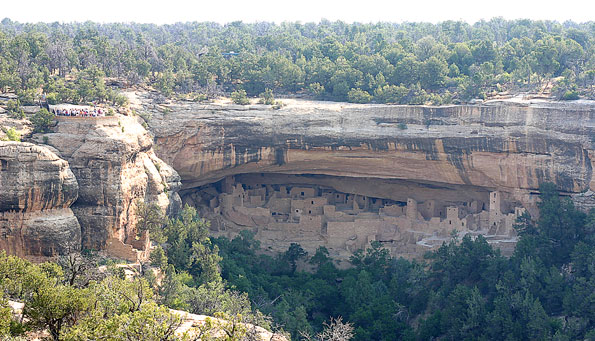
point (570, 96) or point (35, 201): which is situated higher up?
point (570, 96)

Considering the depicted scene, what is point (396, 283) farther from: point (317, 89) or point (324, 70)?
point (324, 70)

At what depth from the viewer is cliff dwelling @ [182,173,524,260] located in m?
31.2

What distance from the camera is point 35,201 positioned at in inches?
866

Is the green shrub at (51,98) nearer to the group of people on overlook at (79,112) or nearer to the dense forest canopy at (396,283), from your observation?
the group of people on overlook at (79,112)

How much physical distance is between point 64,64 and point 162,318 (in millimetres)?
21281

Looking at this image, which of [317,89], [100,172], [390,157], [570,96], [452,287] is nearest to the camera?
[100,172]

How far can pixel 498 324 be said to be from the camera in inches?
973

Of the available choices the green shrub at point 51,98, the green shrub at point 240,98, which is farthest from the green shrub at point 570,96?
the green shrub at point 51,98

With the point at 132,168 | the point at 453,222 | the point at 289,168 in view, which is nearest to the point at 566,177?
the point at 453,222

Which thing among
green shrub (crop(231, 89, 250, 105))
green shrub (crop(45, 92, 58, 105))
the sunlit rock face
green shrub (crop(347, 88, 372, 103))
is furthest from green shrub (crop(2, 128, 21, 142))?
green shrub (crop(347, 88, 372, 103))

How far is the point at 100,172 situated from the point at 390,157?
12.0 m

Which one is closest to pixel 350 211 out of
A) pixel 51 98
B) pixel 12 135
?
pixel 51 98

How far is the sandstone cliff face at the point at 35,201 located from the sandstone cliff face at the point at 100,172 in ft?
2.56

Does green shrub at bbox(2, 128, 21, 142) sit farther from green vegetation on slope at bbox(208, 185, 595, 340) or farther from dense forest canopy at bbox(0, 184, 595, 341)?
green vegetation on slope at bbox(208, 185, 595, 340)
